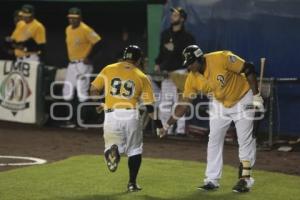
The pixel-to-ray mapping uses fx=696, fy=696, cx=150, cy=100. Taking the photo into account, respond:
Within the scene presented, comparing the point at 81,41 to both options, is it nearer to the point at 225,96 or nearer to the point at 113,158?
the point at 225,96

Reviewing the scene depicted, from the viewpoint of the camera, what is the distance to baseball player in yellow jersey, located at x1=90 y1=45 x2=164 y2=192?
25.9 feet

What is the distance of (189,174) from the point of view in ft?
30.1

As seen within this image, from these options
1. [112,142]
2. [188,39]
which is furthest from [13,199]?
[188,39]

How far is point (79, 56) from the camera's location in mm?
13844

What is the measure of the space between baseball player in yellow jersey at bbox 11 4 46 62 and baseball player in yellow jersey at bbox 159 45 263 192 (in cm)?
664

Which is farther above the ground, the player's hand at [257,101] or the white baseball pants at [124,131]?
the player's hand at [257,101]

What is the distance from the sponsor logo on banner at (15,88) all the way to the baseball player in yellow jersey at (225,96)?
6.35m

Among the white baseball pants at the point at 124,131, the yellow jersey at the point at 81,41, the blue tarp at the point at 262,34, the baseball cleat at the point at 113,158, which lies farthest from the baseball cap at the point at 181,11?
the baseball cleat at the point at 113,158

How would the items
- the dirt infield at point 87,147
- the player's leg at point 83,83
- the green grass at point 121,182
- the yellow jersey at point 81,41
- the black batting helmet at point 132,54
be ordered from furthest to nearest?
the yellow jersey at point 81,41 < the player's leg at point 83,83 < the dirt infield at point 87,147 < the black batting helmet at point 132,54 < the green grass at point 121,182

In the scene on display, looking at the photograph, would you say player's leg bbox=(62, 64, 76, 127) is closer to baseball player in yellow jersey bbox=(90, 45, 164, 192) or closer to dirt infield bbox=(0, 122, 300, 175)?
dirt infield bbox=(0, 122, 300, 175)

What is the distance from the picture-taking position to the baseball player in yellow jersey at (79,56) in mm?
13688

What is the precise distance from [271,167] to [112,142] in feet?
10.1

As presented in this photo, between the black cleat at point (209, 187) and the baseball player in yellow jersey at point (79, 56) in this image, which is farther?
the baseball player in yellow jersey at point (79, 56)

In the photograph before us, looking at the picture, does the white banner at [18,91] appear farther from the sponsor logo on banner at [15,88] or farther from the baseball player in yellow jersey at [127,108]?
the baseball player in yellow jersey at [127,108]
